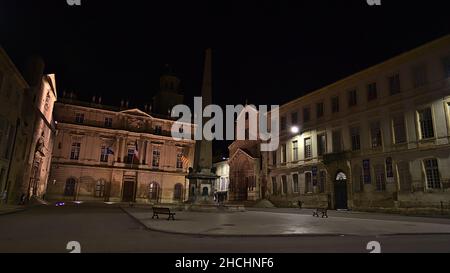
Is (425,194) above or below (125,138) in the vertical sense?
below

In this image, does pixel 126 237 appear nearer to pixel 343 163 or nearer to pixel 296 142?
pixel 343 163

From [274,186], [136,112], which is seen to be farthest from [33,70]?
[274,186]

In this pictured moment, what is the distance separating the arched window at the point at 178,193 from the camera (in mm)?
48625

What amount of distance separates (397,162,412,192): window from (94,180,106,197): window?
38.3 metres

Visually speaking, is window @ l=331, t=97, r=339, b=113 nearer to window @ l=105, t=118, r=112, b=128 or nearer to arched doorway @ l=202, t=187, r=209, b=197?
arched doorway @ l=202, t=187, r=209, b=197

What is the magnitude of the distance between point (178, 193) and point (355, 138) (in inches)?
1205

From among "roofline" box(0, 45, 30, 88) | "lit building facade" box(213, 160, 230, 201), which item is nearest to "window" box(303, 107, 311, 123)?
"lit building facade" box(213, 160, 230, 201)

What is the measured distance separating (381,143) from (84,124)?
39499 millimetres

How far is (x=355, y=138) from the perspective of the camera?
27.7m

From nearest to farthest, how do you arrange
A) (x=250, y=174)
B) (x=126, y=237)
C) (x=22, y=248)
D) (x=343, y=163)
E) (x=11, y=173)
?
(x=22, y=248), (x=126, y=237), (x=11, y=173), (x=343, y=163), (x=250, y=174)

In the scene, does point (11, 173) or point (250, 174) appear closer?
point (11, 173)

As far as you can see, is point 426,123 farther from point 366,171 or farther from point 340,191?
point 340,191
